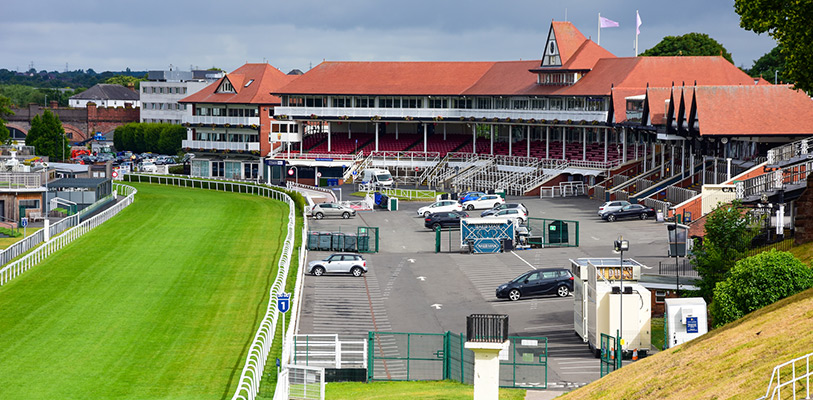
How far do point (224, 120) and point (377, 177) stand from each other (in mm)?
26549

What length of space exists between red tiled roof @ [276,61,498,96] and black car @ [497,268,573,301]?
5938 cm

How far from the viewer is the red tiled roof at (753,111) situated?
64.0 metres

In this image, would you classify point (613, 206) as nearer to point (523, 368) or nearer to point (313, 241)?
point (313, 241)

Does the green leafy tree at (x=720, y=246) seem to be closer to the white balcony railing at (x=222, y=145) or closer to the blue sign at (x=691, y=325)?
the blue sign at (x=691, y=325)

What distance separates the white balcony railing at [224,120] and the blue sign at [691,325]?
271 ft

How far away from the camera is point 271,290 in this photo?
3981 cm

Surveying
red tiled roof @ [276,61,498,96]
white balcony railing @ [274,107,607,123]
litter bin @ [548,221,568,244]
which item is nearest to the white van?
white balcony railing @ [274,107,607,123]

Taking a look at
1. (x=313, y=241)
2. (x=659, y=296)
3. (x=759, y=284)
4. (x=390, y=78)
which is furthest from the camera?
(x=390, y=78)

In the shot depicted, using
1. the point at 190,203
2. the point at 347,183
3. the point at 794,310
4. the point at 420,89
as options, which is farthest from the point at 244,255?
the point at 420,89

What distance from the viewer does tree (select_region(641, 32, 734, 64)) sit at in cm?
11912

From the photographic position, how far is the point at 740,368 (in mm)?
21047

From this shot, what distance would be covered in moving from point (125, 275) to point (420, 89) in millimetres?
57965

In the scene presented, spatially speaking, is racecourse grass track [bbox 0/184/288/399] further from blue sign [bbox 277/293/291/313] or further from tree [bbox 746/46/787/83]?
tree [bbox 746/46/787/83]

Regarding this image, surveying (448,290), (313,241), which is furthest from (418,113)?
(448,290)
